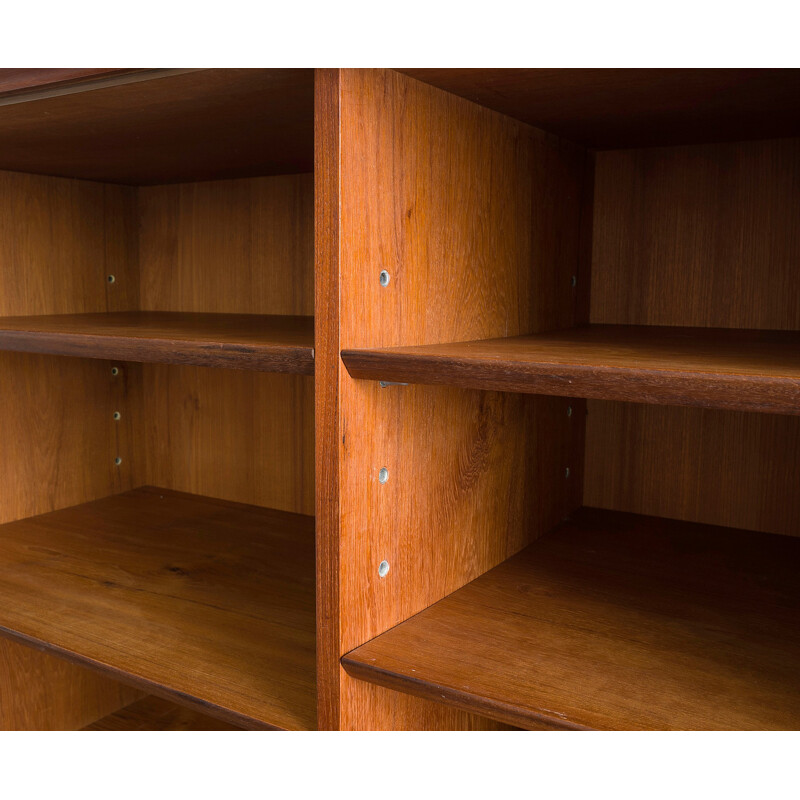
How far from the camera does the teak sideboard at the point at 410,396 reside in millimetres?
788

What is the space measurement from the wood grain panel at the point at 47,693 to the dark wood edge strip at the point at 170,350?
631 millimetres

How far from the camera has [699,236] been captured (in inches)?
48.5

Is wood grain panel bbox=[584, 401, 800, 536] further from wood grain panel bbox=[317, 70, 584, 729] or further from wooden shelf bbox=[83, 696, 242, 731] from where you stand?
wooden shelf bbox=[83, 696, 242, 731]

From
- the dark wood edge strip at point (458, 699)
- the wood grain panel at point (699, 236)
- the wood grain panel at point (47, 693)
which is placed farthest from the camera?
the wood grain panel at point (47, 693)

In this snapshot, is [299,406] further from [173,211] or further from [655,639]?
[655,639]

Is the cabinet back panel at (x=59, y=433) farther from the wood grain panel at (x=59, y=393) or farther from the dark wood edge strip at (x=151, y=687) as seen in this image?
the dark wood edge strip at (x=151, y=687)

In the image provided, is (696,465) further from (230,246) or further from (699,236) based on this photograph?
(230,246)

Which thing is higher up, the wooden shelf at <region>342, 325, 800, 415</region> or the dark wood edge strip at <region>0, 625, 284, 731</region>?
the wooden shelf at <region>342, 325, 800, 415</region>

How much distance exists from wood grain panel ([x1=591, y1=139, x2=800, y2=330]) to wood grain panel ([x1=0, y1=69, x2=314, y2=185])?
499 mm

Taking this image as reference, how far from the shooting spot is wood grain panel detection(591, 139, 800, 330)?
46.0 inches

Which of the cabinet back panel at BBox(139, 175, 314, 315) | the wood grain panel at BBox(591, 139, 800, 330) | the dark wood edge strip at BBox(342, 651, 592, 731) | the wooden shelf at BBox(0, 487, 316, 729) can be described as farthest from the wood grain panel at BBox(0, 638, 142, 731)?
the wood grain panel at BBox(591, 139, 800, 330)

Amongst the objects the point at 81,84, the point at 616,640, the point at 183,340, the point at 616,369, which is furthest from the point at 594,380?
the point at 81,84

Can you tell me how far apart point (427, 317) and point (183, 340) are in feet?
0.93

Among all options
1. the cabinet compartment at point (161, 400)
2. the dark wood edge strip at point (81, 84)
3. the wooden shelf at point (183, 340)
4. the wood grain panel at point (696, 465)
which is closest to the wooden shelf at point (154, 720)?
the cabinet compartment at point (161, 400)
